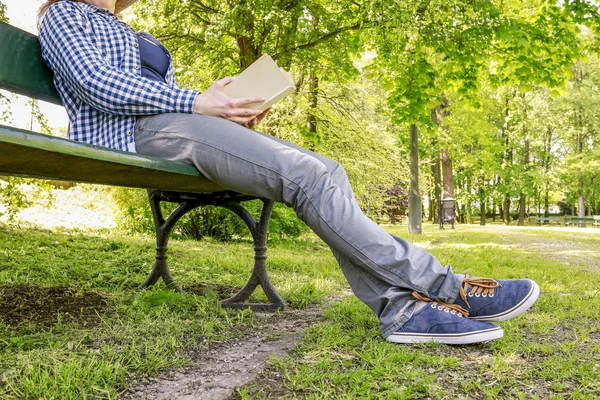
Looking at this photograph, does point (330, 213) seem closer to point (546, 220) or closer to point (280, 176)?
point (280, 176)

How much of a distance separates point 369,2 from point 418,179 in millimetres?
7846

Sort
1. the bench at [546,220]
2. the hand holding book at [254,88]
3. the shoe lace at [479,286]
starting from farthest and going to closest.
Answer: the bench at [546,220], the hand holding book at [254,88], the shoe lace at [479,286]

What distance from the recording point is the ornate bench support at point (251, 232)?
2.98 meters

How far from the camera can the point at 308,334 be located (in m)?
2.32

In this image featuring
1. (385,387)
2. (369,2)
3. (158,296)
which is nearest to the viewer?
(385,387)

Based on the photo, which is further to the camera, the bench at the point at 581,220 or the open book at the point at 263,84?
the bench at the point at 581,220

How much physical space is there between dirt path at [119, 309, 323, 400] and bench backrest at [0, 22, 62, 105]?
5.03 ft

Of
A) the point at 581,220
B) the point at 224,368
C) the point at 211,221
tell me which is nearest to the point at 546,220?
the point at 581,220

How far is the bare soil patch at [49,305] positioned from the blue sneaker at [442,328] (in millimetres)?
1382

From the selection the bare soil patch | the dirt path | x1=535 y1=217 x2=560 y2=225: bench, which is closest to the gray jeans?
the dirt path

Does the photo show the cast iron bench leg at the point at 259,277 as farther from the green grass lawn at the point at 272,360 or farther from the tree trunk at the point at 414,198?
the tree trunk at the point at 414,198

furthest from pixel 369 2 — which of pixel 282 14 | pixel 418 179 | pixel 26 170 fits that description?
pixel 418 179

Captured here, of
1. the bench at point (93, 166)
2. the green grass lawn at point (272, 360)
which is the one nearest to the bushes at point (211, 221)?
the green grass lawn at point (272, 360)

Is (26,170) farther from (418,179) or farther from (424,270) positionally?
(418,179)
